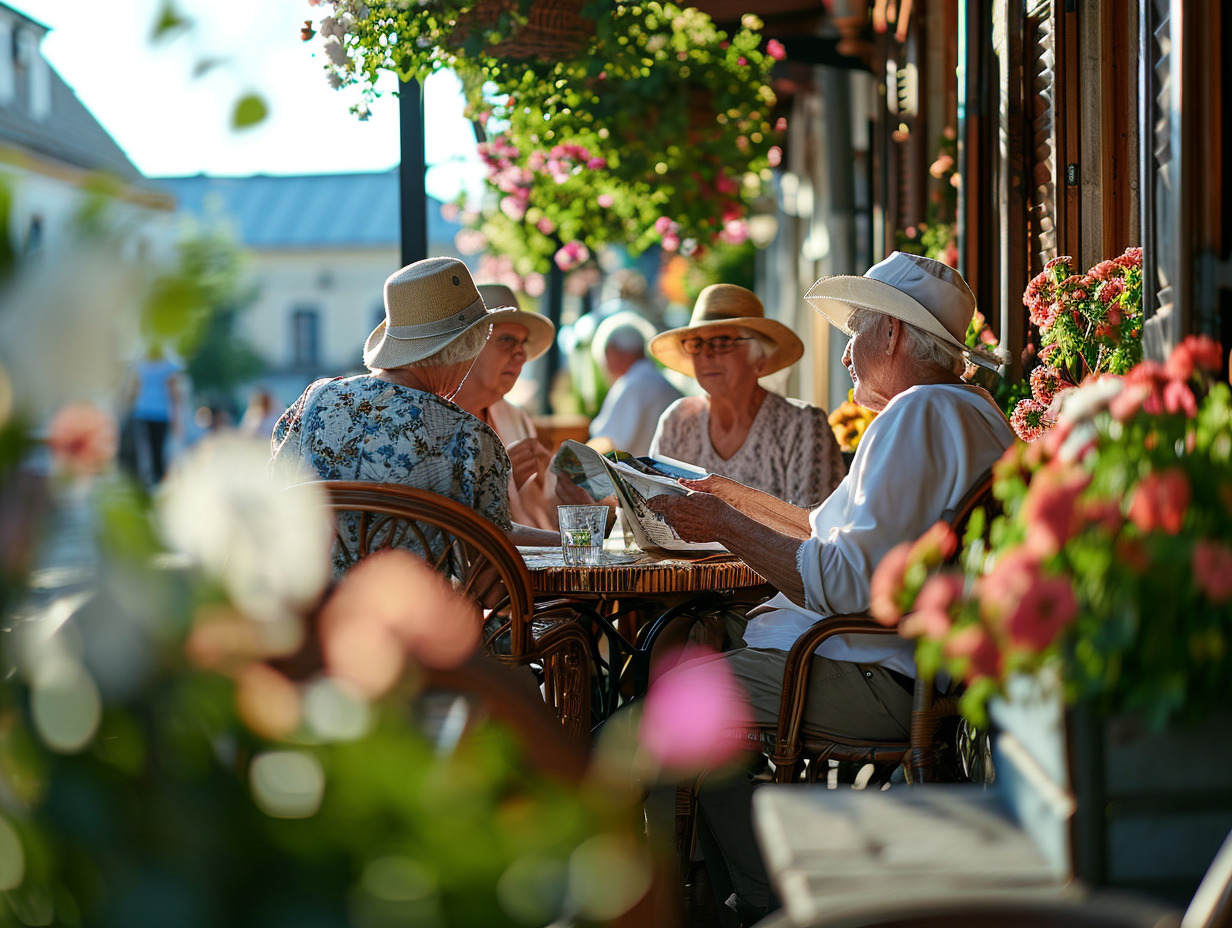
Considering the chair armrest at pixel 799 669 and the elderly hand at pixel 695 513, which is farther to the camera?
the elderly hand at pixel 695 513

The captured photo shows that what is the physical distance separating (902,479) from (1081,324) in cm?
91

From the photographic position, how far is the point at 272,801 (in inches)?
32.2

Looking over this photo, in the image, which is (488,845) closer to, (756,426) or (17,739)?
(17,739)

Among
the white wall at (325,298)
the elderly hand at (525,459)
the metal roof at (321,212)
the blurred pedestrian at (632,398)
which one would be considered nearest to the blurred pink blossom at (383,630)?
the elderly hand at (525,459)

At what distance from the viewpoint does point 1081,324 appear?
112 inches

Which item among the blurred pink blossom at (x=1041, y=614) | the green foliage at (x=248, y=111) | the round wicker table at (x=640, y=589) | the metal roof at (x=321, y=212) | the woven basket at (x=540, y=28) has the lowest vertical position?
the round wicker table at (x=640, y=589)

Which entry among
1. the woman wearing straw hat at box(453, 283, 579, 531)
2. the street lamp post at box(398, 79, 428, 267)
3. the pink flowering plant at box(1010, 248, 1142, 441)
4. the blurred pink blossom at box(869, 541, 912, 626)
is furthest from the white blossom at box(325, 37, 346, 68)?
the blurred pink blossom at box(869, 541, 912, 626)

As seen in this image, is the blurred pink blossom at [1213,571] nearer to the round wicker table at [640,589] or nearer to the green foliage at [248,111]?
the green foliage at [248,111]

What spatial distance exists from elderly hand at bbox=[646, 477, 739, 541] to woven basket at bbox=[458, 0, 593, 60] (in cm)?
190

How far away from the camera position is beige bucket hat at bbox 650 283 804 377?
4281mm

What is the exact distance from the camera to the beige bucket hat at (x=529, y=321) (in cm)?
450

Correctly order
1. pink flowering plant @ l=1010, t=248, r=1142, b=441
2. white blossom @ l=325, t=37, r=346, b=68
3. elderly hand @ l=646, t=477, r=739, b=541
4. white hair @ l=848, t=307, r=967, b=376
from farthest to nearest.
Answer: white blossom @ l=325, t=37, r=346, b=68 < pink flowering plant @ l=1010, t=248, r=1142, b=441 < white hair @ l=848, t=307, r=967, b=376 < elderly hand @ l=646, t=477, r=739, b=541

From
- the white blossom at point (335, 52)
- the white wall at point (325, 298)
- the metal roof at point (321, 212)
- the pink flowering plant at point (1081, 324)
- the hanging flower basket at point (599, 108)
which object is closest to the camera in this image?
the pink flowering plant at point (1081, 324)

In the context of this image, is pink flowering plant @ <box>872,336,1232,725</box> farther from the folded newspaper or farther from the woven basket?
the woven basket
